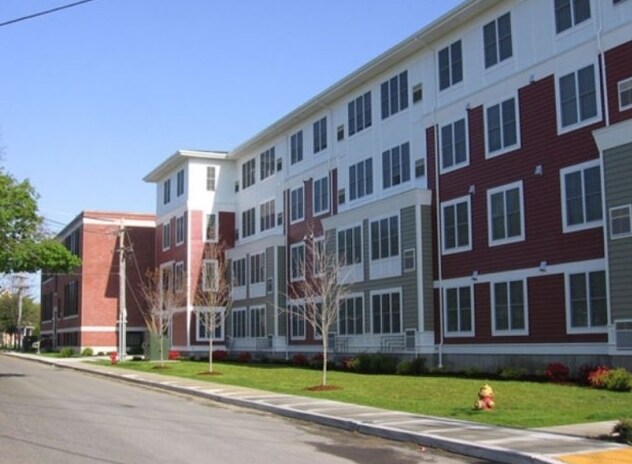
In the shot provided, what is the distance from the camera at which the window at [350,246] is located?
3666 cm

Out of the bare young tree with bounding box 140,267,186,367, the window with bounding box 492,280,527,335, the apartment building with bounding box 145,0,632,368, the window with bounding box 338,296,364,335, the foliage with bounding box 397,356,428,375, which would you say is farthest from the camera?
the bare young tree with bounding box 140,267,186,367

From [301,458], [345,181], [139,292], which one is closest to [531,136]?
[345,181]

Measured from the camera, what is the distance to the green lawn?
15.8m

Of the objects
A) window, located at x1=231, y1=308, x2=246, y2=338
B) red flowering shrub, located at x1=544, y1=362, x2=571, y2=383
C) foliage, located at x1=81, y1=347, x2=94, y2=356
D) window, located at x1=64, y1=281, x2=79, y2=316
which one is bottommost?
foliage, located at x1=81, y1=347, x2=94, y2=356

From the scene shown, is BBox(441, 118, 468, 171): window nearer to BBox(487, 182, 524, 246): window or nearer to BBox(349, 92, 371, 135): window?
BBox(487, 182, 524, 246): window

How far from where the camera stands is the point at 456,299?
31.1 m

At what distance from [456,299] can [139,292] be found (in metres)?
41.5

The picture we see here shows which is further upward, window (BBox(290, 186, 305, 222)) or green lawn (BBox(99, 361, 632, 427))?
window (BBox(290, 186, 305, 222))

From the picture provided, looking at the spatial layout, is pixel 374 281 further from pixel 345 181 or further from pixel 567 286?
pixel 567 286

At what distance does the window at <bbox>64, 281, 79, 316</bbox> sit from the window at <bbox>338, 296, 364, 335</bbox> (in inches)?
1486

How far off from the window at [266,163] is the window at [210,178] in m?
5.56

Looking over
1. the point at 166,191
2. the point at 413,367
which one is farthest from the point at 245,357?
the point at 166,191

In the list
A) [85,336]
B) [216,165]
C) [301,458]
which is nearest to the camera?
[301,458]

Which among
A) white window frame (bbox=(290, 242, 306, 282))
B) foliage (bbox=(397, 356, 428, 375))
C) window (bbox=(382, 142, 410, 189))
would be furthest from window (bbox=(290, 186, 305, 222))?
foliage (bbox=(397, 356, 428, 375))
